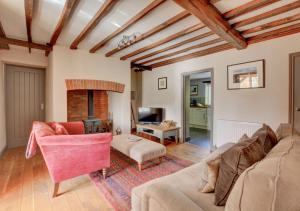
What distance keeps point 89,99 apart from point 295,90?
4.99 meters

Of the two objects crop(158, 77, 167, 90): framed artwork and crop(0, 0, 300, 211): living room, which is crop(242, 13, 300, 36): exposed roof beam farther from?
crop(158, 77, 167, 90): framed artwork

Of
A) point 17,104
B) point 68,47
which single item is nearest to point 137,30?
point 68,47

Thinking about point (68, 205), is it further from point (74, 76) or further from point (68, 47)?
point (68, 47)

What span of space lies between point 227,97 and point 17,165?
14.4ft

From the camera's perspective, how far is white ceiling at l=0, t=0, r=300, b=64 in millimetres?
2074

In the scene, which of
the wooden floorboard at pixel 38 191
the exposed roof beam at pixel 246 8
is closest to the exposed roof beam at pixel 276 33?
the exposed roof beam at pixel 246 8

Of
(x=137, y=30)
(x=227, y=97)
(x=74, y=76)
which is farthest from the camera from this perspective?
(x=74, y=76)

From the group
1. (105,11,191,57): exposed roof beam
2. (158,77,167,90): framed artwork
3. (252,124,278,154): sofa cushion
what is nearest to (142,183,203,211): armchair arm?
(252,124,278,154): sofa cushion

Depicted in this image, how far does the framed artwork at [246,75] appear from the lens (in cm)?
314

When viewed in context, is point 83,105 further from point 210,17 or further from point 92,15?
point 210,17

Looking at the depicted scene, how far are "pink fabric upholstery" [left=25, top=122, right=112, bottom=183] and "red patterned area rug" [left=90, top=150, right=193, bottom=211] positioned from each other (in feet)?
0.95

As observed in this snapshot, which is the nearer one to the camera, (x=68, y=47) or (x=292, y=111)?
(x=292, y=111)

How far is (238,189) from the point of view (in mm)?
743

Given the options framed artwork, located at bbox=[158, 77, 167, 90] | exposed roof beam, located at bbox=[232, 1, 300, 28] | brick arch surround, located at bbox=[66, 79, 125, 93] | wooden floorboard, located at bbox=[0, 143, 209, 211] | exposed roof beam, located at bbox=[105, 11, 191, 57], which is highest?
exposed roof beam, located at bbox=[105, 11, 191, 57]
